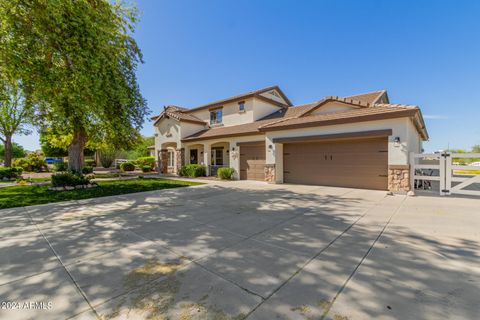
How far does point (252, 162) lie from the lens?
1522cm

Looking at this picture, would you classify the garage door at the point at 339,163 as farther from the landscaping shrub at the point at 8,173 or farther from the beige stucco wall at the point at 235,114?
the landscaping shrub at the point at 8,173

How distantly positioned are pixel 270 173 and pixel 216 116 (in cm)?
1006

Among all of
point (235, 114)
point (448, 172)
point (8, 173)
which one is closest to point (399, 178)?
point (448, 172)

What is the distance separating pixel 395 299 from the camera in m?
2.40

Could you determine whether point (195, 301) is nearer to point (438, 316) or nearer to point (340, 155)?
point (438, 316)

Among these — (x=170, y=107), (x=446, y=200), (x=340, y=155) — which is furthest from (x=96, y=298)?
(x=170, y=107)

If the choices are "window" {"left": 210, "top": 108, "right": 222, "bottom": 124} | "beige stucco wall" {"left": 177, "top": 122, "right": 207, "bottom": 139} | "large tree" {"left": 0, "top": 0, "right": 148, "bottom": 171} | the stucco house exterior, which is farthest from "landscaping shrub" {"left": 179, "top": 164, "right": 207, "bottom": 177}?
"large tree" {"left": 0, "top": 0, "right": 148, "bottom": 171}

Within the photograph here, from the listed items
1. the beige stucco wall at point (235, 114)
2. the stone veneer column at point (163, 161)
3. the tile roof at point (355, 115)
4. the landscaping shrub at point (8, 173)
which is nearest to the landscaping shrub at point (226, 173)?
the tile roof at point (355, 115)

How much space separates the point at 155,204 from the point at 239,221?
3682mm

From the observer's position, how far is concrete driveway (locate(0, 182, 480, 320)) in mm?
2281

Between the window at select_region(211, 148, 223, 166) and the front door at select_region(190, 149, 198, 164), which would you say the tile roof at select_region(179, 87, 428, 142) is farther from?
the front door at select_region(190, 149, 198, 164)

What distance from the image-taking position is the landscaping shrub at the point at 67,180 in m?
10.3

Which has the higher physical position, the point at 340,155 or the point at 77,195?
the point at 340,155

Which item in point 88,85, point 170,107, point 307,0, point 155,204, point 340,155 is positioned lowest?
point 155,204
